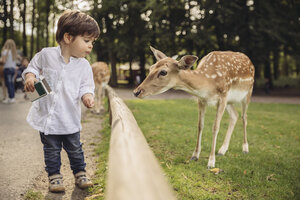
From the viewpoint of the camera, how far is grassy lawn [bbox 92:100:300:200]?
3.65 metres

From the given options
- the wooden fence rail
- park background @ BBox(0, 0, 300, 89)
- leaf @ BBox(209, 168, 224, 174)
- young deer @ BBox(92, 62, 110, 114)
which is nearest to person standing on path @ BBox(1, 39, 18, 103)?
Result: young deer @ BBox(92, 62, 110, 114)

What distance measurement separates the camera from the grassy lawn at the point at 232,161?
3.65m

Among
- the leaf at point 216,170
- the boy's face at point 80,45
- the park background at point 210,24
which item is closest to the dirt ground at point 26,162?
the boy's face at point 80,45

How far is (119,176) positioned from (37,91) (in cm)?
181

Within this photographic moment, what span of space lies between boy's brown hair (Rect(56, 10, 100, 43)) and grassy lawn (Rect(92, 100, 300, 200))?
68.1 inches

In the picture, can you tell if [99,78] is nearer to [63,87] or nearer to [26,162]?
[26,162]

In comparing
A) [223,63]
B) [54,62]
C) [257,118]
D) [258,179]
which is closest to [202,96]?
[223,63]

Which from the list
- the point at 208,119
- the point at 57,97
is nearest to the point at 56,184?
the point at 57,97

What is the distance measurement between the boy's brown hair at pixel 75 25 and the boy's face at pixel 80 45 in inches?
1.8

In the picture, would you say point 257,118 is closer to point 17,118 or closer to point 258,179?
point 258,179

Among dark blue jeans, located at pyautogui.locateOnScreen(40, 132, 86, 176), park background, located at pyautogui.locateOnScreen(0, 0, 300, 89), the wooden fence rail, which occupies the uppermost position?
park background, located at pyautogui.locateOnScreen(0, 0, 300, 89)

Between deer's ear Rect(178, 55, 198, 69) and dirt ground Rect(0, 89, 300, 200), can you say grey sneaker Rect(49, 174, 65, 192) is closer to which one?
dirt ground Rect(0, 89, 300, 200)

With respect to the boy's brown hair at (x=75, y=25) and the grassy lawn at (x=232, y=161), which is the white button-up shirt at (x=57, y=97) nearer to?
the boy's brown hair at (x=75, y=25)

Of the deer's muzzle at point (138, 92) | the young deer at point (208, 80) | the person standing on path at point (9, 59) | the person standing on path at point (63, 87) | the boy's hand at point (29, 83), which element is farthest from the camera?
the person standing on path at point (9, 59)
